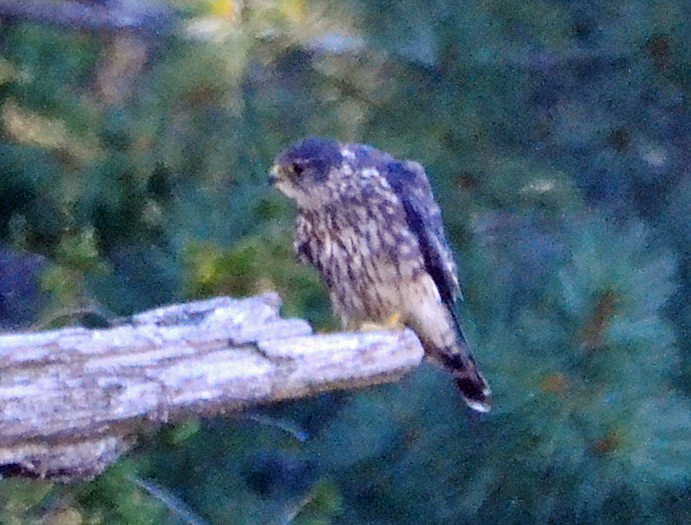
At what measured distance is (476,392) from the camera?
1.89 metres

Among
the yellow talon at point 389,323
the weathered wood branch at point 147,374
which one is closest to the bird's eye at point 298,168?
the yellow talon at point 389,323

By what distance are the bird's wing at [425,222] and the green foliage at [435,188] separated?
0.14m

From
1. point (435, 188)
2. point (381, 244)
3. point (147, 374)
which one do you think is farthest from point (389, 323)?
point (147, 374)

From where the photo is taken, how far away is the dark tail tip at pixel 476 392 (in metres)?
1.85

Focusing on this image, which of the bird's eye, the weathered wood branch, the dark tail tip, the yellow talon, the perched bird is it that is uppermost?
the weathered wood branch

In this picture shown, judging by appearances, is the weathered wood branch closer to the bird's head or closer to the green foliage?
the green foliage

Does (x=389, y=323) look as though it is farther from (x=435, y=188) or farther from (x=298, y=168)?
(x=435, y=188)

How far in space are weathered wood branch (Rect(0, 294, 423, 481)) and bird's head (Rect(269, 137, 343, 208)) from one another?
611mm

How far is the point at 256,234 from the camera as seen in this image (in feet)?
5.86

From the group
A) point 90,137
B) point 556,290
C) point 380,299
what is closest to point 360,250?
Answer: point 380,299

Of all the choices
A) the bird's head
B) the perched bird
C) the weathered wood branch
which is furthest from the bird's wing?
the weathered wood branch

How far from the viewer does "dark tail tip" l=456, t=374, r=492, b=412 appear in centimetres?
185

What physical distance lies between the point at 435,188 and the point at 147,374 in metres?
1.14

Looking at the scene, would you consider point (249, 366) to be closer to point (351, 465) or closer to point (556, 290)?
point (556, 290)
